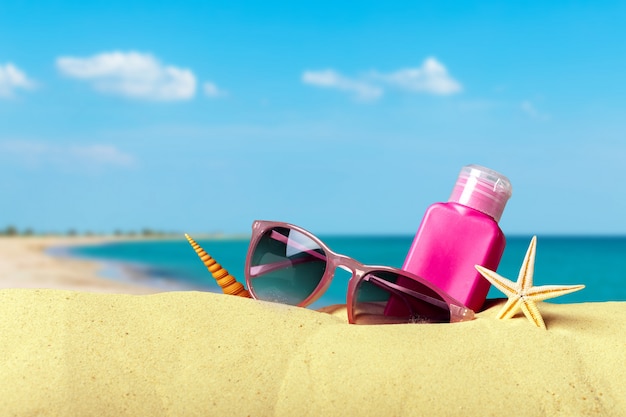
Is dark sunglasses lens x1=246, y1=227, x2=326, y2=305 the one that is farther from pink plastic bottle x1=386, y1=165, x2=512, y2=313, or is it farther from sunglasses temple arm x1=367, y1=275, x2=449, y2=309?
pink plastic bottle x1=386, y1=165, x2=512, y2=313

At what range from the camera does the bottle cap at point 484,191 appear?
253 centimetres

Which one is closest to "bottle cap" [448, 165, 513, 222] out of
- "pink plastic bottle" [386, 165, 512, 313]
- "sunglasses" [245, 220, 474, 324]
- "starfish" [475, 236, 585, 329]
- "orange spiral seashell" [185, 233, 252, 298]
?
"pink plastic bottle" [386, 165, 512, 313]

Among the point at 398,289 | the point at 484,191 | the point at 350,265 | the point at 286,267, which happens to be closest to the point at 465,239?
the point at 484,191

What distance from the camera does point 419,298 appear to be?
7.53 ft

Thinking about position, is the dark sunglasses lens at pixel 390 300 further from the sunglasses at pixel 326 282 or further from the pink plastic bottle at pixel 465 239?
the pink plastic bottle at pixel 465 239

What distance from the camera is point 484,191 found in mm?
2531

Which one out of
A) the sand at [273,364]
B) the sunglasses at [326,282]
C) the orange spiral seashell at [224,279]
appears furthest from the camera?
the orange spiral seashell at [224,279]

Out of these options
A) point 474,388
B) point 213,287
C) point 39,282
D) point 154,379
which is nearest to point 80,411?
point 154,379

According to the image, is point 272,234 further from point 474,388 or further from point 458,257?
point 474,388

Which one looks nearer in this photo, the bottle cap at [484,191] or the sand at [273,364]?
Answer: the sand at [273,364]

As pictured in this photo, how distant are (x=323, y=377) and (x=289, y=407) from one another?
0.13 meters

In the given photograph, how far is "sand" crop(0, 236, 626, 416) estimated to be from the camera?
1.67 m

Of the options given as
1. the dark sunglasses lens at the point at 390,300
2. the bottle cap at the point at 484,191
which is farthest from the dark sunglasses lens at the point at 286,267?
the bottle cap at the point at 484,191

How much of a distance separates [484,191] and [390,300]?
619 millimetres
